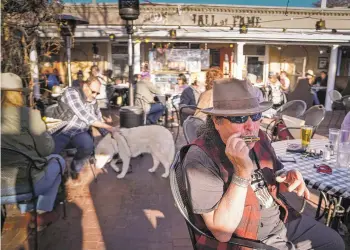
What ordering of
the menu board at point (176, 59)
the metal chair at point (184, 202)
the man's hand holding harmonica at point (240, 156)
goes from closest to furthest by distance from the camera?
the man's hand holding harmonica at point (240, 156) → the metal chair at point (184, 202) → the menu board at point (176, 59)

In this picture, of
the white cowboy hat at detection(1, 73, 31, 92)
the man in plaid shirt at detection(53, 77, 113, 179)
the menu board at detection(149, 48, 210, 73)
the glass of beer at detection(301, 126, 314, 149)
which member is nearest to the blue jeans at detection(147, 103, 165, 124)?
the man in plaid shirt at detection(53, 77, 113, 179)

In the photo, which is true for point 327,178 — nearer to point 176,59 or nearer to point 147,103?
point 147,103

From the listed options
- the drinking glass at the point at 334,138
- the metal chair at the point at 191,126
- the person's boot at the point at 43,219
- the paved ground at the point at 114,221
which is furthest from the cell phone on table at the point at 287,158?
the person's boot at the point at 43,219

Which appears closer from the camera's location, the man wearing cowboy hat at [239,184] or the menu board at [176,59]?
the man wearing cowboy hat at [239,184]

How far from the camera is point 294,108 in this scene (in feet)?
17.7

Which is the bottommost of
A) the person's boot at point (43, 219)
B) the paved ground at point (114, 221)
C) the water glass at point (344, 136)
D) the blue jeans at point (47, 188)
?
the paved ground at point (114, 221)

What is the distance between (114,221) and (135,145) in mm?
1360

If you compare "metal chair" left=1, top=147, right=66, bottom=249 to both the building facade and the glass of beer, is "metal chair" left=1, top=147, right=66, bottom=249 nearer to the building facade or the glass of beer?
the glass of beer

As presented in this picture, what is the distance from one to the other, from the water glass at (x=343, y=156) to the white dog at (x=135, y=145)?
242 cm

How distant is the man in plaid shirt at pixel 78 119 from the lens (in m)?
3.93

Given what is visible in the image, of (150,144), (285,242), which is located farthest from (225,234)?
(150,144)

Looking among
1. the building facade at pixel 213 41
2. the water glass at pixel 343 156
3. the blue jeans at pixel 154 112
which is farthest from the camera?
the building facade at pixel 213 41

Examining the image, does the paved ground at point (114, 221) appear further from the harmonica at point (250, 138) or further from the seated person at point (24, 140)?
the harmonica at point (250, 138)

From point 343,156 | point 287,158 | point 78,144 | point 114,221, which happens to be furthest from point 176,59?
Answer: point 343,156
